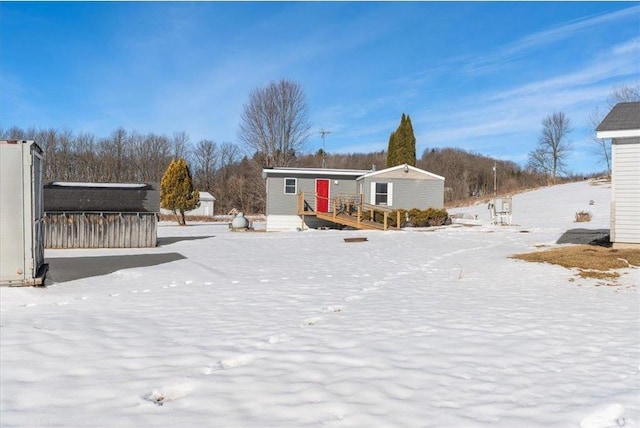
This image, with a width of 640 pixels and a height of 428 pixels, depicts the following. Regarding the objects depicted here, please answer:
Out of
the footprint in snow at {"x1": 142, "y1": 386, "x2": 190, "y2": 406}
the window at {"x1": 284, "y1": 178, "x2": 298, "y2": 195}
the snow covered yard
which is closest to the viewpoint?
the snow covered yard

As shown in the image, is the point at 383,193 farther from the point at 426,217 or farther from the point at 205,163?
the point at 205,163

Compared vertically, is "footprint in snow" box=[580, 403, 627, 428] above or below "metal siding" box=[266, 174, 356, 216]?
below

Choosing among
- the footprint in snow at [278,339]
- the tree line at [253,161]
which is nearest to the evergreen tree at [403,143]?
the tree line at [253,161]

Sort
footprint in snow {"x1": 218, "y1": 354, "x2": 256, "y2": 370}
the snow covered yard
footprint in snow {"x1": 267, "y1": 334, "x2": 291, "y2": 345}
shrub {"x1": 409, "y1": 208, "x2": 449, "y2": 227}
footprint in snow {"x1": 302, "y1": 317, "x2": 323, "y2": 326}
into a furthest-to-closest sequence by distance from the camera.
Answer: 1. shrub {"x1": 409, "y1": 208, "x2": 449, "y2": 227}
2. footprint in snow {"x1": 302, "y1": 317, "x2": 323, "y2": 326}
3. footprint in snow {"x1": 267, "y1": 334, "x2": 291, "y2": 345}
4. footprint in snow {"x1": 218, "y1": 354, "x2": 256, "y2": 370}
5. the snow covered yard

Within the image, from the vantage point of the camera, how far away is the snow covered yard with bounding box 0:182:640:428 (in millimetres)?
3117

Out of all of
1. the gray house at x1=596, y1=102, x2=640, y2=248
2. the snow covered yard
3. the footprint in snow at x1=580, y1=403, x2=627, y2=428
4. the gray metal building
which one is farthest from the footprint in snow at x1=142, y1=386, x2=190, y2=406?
the gray house at x1=596, y1=102, x2=640, y2=248

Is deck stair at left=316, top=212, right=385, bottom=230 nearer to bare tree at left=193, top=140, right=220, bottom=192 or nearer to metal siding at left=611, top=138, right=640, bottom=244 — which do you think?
metal siding at left=611, top=138, right=640, bottom=244

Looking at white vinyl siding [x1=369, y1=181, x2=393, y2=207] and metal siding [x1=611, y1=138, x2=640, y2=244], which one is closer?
metal siding [x1=611, y1=138, x2=640, y2=244]

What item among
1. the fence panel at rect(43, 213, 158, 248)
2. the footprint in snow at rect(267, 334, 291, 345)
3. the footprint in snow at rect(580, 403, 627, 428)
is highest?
the fence panel at rect(43, 213, 158, 248)

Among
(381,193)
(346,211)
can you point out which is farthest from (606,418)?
(381,193)

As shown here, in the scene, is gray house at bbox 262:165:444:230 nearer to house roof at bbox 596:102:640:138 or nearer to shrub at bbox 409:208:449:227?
shrub at bbox 409:208:449:227

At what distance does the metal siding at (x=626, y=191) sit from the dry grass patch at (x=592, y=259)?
586 millimetres

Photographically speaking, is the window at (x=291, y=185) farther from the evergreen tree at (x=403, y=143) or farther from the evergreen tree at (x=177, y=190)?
the evergreen tree at (x=403, y=143)

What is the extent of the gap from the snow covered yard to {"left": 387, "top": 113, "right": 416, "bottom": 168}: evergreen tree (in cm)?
3235
